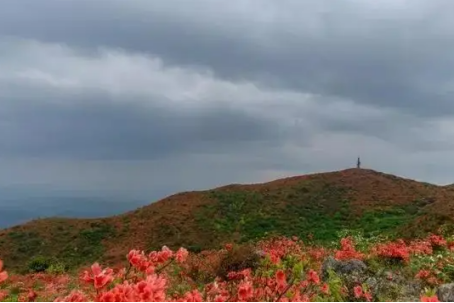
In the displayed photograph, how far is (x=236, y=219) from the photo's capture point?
1355 inches

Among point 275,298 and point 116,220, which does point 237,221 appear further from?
point 275,298

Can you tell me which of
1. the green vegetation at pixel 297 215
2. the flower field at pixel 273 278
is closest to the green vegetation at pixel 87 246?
the green vegetation at pixel 297 215

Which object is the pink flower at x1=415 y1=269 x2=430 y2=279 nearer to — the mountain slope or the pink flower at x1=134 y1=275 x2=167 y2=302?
the pink flower at x1=134 y1=275 x2=167 y2=302

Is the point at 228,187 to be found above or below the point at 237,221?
above

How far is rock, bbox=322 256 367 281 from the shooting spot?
10844 mm

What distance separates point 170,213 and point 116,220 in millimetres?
3571

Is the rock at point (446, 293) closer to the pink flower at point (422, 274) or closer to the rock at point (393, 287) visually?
the rock at point (393, 287)

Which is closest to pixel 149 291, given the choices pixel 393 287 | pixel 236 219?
pixel 393 287

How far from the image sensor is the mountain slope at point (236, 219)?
30062 mm

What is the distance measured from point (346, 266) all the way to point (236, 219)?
77.0 feet

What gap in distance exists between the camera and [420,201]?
36.3 m

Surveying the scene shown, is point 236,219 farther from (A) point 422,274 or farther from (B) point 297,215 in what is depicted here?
(A) point 422,274

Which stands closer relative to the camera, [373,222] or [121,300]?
[121,300]

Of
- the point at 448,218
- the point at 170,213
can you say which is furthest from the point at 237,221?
the point at 448,218
